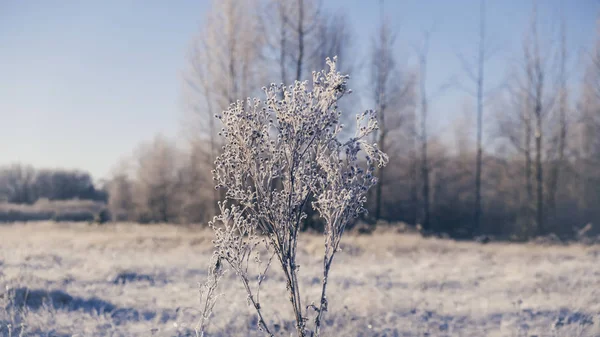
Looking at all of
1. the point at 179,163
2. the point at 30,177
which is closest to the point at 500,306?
the point at 179,163

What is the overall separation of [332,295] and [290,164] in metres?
4.35

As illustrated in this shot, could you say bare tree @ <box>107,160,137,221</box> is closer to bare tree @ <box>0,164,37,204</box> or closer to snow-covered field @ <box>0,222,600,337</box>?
bare tree @ <box>0,164,37,204</box>

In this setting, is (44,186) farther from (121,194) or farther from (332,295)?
(332,295)

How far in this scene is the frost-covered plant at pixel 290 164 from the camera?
10.8 feet

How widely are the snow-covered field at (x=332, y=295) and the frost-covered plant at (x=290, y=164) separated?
2.58 m

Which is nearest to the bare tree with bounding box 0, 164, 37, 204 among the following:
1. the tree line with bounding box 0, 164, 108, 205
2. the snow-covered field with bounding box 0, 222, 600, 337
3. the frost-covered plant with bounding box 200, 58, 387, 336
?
the tree line with bounding box 0, 164, 108, 205

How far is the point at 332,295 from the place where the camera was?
727cm

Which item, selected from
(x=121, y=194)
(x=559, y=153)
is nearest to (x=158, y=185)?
(x=121, y=194)

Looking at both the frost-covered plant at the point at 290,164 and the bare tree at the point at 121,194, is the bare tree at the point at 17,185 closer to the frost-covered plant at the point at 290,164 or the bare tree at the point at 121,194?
the bare tree at the point at 121,194

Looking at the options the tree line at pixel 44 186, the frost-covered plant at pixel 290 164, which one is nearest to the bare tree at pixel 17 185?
the tree line at pixel 44 186

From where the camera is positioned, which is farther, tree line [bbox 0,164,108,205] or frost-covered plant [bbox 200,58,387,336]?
tree line [bbox 0,164,108,205]

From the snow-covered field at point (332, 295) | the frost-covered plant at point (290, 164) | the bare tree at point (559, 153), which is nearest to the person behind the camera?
the frost-covered plant at point (290, 164)

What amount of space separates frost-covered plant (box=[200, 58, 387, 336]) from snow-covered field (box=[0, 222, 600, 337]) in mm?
2579

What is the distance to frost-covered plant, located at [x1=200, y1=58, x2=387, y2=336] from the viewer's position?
3303 mm
